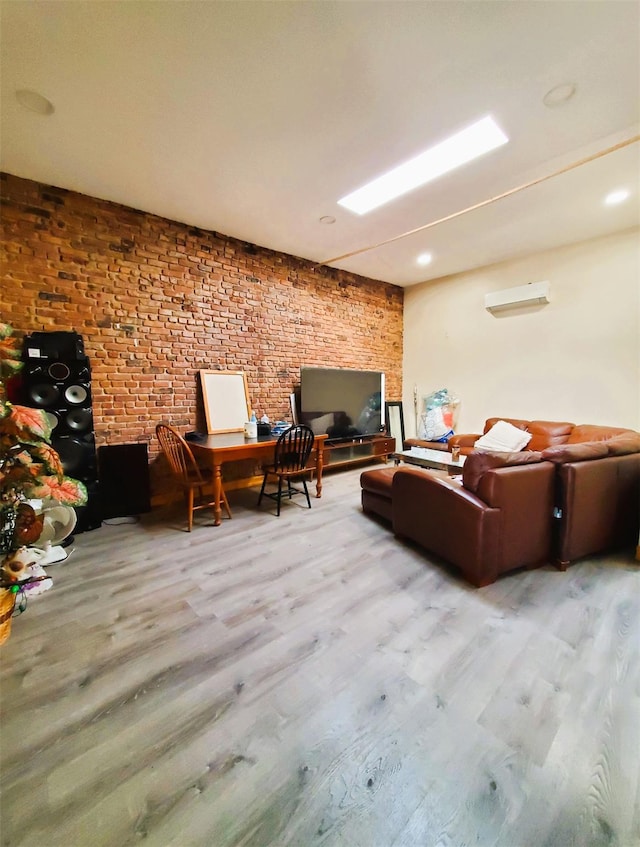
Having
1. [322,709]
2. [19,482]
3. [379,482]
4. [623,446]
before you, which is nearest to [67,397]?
[19,482]

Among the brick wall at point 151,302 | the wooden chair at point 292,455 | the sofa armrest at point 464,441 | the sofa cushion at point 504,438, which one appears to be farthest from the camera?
the sofa armrest at point 464,441

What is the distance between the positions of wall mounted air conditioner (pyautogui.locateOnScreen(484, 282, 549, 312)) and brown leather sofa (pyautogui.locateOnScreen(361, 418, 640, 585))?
2635 millimetres

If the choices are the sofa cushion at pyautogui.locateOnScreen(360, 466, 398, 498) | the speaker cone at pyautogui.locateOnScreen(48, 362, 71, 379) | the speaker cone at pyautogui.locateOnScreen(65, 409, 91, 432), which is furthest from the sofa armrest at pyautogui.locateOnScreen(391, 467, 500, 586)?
the speaker cone at pyautogui.locateOnScreen(48, 362, 71, 379)

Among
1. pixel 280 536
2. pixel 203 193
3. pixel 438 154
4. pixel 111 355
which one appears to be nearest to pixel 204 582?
pixel 280 536

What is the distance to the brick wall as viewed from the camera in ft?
9.45

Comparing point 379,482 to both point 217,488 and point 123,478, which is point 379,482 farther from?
point 123,478

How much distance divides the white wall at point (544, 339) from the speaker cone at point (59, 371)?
17.1 feet

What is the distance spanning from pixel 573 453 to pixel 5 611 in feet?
11.3

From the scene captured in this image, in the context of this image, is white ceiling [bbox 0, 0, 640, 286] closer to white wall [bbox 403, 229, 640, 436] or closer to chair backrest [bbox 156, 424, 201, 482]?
white wall [bbox 403, 229, 640, 436]

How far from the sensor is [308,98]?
2.03 metres

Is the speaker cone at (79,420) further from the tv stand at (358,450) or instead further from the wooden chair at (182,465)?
the tv stand at (358,450)

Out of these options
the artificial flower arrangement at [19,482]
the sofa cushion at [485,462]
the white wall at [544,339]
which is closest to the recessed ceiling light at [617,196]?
the white wall at [544,339]

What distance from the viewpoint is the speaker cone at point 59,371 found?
267 centimetres

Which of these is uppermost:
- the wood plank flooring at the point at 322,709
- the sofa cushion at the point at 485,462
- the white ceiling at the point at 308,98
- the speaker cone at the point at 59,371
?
the white ceiling at the point at 308,98
